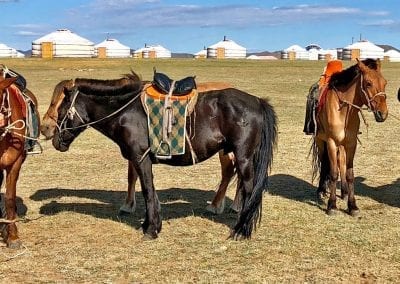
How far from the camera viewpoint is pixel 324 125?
762 centimetres

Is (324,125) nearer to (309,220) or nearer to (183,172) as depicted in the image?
(309,220)

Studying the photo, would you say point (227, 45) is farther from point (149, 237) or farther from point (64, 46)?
point (149, 237)

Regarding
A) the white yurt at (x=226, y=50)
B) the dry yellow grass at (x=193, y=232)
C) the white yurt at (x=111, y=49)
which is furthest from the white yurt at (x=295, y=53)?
the dry yellow grass at (x=193, y=232)

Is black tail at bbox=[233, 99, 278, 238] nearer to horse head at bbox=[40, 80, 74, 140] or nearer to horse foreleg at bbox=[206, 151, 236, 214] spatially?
horse foreleg at bbox=[206, 151, 236, 214]

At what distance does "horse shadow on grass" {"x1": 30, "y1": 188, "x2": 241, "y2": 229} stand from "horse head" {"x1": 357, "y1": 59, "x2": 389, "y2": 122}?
2323 millimetres

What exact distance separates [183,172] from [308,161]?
9.02 ft

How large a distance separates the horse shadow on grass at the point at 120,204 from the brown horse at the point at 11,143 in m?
1.41

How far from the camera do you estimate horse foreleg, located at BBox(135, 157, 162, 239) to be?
629 centimetres

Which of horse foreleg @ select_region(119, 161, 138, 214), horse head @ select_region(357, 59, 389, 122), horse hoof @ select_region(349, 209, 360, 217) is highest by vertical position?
horse head @ select_region(357, 59, 389, 122)

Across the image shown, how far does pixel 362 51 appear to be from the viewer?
68562mm

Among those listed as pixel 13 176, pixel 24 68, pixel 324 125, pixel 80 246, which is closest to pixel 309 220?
pixel 324 125

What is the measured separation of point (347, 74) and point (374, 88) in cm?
55

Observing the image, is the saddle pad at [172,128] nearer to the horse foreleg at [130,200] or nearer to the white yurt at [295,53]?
the horse foreleg at [130,200]

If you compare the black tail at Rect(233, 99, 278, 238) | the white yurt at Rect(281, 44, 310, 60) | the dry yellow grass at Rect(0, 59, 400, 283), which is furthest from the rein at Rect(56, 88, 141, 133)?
the white yurt at Rect(281, 44, 310, 60)
